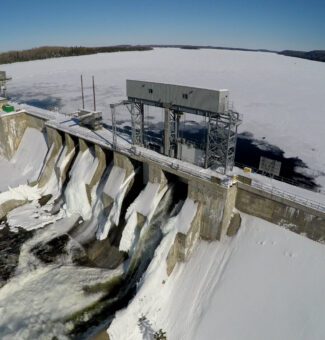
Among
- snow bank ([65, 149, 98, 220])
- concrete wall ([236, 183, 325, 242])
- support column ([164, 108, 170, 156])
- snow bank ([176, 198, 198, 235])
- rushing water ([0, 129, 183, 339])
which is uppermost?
support column ([164, 108, 170, 156])

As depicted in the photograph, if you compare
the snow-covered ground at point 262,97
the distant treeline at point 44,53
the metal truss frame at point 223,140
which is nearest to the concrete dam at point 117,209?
the metal truss frame at point 223,140

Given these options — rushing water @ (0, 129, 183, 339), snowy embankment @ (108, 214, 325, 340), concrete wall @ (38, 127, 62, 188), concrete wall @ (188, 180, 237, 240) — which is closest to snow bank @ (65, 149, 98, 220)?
rushing water @ (0, 129, 183, 339)

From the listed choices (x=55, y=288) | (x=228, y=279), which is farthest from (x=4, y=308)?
(x=228, y=279)

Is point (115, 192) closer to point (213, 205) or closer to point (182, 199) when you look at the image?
point (182, 199)

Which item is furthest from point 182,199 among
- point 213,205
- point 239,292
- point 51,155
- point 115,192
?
point 51,155

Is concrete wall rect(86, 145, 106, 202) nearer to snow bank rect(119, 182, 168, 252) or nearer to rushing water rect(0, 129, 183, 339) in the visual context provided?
rushing water rect(0, 129, 183, 339)

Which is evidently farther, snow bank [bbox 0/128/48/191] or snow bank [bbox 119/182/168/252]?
snow bank [bbox 0/128/48/191]
